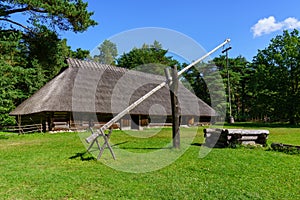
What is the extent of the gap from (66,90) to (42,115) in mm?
3219

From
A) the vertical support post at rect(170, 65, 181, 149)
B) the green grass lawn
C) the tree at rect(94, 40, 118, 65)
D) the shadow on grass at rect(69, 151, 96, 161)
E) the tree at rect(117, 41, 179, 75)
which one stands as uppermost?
the tree at rect(94, 40, 118, 65)

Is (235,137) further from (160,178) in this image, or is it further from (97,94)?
(97,94)

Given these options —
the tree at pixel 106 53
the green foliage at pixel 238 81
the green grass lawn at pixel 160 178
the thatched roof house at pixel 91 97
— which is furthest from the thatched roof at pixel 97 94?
the tree at pixel 106 53

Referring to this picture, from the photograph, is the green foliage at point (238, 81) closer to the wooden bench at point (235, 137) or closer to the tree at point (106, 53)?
the tree at point (106, 53)

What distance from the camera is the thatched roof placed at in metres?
18.8

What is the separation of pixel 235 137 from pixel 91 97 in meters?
13.3

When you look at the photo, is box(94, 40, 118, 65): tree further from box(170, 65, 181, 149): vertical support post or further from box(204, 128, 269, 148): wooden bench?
box(170, 65, 181, 149): vertical support post

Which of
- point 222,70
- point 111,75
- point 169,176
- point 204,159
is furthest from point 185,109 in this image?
point 222,70

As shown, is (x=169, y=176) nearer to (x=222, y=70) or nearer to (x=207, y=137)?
(x=207, y=137)

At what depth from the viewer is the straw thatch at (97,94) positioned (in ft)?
61.7

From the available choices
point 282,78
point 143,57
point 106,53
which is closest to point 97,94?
point 282,78

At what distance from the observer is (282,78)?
3095 centimetres

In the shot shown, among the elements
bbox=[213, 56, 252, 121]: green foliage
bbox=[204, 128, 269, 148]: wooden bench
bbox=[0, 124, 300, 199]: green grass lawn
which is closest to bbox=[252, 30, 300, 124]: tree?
bbox=[213, 56, 252, 121]: green foliage

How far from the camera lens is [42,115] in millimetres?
20469
